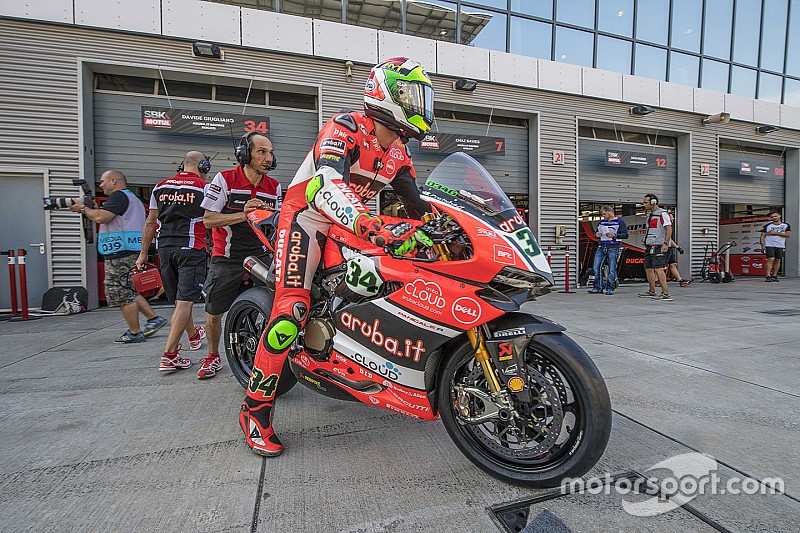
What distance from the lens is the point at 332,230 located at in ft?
6.77

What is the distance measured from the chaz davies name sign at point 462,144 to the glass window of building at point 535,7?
3.51 metres

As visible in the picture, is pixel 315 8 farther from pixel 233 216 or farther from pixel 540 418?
pixel 540 418

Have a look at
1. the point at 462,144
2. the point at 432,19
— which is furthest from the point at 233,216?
the point at 432,19

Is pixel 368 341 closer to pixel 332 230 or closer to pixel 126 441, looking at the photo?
pixel 332 230

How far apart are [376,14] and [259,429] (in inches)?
400

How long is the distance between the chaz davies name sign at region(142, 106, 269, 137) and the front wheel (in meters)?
7.98

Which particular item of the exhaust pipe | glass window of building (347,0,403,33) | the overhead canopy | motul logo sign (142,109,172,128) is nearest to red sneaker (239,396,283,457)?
the exhaust pipe

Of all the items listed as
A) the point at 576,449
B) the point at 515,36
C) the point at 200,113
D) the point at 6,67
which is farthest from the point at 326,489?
the point at 515,36

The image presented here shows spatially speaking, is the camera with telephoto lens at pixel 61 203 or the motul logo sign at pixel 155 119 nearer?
the camera with telephoto lens at pixel 61 203

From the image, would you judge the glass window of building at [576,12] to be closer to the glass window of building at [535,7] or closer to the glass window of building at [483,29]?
the glass window of building at [535,7]

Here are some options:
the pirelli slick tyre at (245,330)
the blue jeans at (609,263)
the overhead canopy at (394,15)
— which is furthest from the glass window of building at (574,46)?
the pirelli slick tyre at (245,330)

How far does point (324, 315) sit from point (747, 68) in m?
17.8

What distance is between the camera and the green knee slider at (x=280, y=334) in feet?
6.46

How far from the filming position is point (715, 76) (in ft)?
41.9
